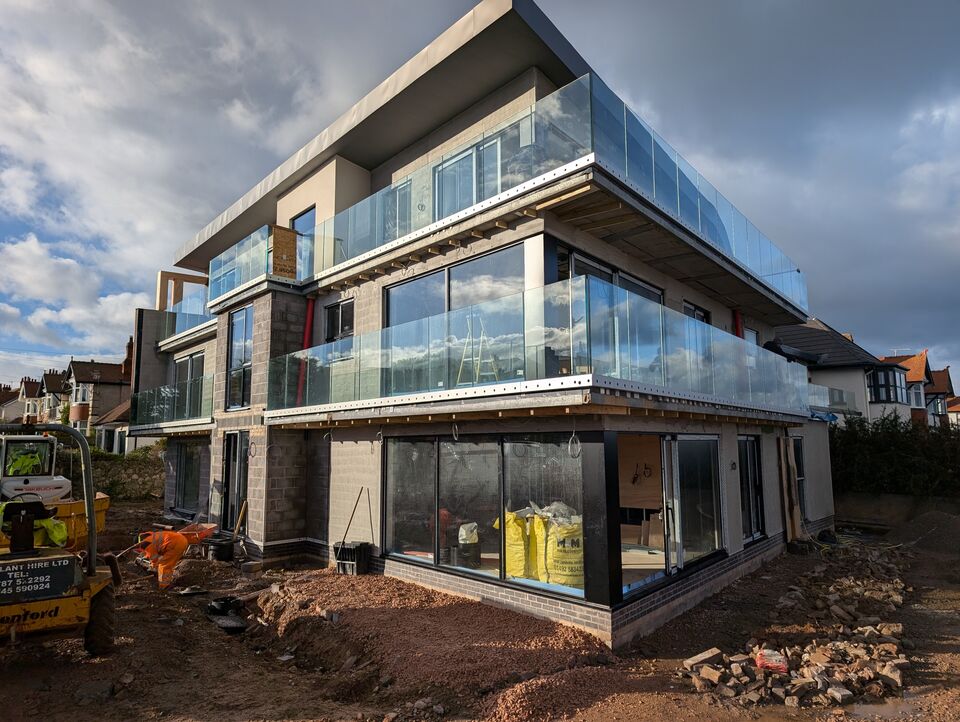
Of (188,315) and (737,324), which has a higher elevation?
(188,315)

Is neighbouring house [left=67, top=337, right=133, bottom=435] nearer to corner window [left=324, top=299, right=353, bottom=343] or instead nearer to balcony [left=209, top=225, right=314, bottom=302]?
balcony [left=209, top=225, right=314, bottom=302]

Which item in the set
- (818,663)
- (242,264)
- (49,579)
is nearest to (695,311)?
(818,663)

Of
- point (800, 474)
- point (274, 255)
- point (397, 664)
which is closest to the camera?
point (397, 664)

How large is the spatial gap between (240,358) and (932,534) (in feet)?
63.5

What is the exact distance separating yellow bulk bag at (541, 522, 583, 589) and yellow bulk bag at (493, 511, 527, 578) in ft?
1.50

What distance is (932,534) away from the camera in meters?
15.9

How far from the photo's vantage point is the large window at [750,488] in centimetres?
1320

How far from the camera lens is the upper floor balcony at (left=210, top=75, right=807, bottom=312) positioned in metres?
8.69

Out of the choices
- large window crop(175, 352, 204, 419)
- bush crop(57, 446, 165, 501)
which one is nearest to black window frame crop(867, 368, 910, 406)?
large window crop(175, 352, 204, 419)

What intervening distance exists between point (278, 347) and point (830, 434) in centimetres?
2047

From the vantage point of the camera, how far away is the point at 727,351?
11.3m

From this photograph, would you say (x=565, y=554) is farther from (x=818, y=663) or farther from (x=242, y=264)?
(x=242, y=264)

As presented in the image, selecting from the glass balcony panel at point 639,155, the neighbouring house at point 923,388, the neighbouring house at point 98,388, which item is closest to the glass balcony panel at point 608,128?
the glass balcony panel at point 639,155

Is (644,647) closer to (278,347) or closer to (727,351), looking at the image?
(727,351)
